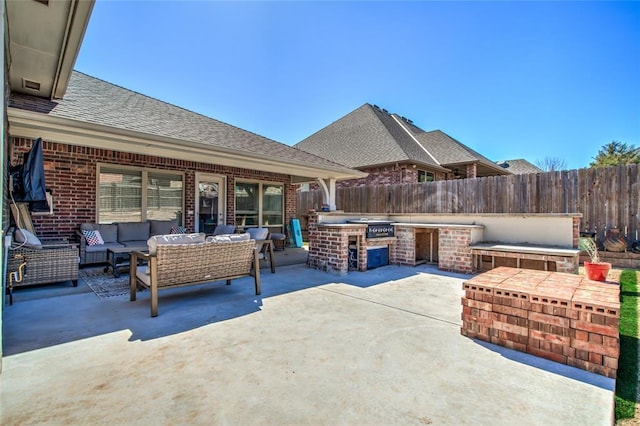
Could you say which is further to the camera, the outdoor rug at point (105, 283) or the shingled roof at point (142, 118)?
the shingled roof at point (142, 118)

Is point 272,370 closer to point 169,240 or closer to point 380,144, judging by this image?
point 169,240

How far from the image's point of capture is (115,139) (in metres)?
5.18

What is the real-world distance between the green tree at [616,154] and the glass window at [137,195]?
2846cm

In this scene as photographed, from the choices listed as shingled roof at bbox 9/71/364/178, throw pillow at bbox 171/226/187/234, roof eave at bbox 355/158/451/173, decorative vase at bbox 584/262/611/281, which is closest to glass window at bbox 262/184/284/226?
shingled roof at bbox 9/71/364/178

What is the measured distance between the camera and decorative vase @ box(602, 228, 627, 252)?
694 cm

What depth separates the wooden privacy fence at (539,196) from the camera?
715 cm

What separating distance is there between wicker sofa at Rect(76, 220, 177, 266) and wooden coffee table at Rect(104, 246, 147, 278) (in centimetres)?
31

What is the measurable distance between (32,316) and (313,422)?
3855 mm

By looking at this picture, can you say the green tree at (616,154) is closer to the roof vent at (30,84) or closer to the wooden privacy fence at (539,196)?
the wooden privacy fence at (539,196)

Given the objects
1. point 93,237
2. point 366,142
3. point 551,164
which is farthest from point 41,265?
point 551,164

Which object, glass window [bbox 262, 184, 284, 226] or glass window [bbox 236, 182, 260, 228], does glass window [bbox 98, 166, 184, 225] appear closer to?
glass window [bbox 236, 182, 260, 228]

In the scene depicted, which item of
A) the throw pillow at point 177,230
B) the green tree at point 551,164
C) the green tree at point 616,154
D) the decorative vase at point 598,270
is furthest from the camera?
the green tree at point 551,164

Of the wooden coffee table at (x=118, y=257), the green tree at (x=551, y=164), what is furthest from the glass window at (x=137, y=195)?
the green tree at (x=551, y=164)

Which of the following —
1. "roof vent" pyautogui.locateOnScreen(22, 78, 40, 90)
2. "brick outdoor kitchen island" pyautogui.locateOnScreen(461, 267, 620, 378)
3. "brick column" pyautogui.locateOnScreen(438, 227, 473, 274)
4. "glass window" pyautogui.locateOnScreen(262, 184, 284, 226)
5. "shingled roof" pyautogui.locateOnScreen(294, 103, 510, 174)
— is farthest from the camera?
"shingled roof" pyautogui.locateOnScreen(294, 103, 510, 174)
